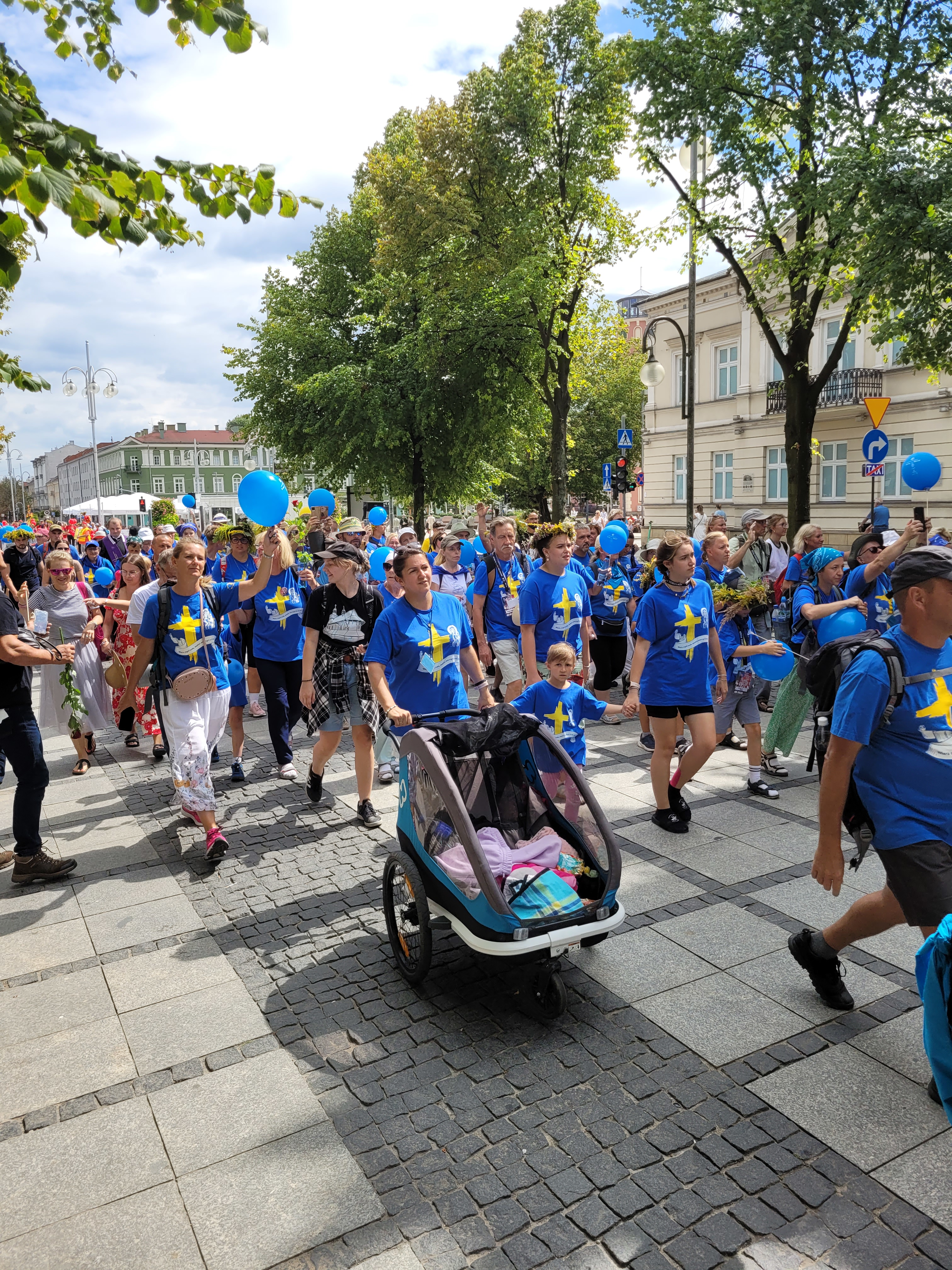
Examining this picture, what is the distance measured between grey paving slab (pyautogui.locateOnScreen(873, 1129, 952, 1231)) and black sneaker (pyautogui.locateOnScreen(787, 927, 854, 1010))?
758 mm

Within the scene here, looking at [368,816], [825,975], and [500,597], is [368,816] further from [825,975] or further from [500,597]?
[825,975]

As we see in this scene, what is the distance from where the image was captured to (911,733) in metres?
3.03

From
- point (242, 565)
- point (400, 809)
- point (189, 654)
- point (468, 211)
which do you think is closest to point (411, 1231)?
point (400, 809)

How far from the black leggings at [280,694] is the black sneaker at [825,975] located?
15.5 ft

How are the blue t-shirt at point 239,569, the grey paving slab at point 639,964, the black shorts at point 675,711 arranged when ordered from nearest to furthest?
the grey paving slab at point 639,964, the black shorts at point 675,711, the blue t-shirt at point 239,569

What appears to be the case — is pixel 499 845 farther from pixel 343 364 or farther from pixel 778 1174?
pixel 343 364

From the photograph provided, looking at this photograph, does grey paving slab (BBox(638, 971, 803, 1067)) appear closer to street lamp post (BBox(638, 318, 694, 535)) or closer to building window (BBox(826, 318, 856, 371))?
street lamp post (BBox(638, 318, 694, 535))

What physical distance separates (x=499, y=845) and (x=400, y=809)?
58cm

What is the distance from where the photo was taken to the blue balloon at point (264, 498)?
265 inches

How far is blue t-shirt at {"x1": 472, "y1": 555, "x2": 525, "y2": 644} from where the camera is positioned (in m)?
8.56

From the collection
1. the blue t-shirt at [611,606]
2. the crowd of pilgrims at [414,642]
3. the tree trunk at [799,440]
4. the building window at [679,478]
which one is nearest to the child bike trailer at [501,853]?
the crowd of pilgrims at [414,642]

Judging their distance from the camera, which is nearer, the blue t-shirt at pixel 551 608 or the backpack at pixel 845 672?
the backpack at pixel 845 672

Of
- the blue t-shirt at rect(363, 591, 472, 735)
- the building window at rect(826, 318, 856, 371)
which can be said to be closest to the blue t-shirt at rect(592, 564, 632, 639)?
the blue t-shirt at rect(363, 591, 472, 735)

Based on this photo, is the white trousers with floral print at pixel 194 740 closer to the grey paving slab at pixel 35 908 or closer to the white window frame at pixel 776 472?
the grey paving slab at pixel 35 908
